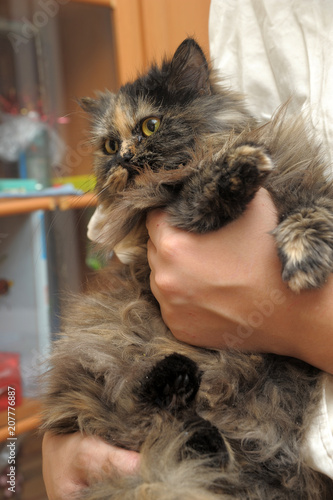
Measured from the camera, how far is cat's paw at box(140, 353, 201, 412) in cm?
87

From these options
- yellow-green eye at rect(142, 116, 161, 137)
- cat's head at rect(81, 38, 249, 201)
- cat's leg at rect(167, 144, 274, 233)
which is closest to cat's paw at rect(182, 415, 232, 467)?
cat's leg at rect(167, 144, 274, 233)

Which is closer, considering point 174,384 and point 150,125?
point 174,384

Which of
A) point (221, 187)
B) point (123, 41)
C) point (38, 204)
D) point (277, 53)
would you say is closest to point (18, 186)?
point (38, 204)

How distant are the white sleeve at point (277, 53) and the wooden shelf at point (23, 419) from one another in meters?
1.67

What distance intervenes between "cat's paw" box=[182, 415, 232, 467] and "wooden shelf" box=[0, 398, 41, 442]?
1.38m

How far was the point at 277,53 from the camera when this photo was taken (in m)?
1.26

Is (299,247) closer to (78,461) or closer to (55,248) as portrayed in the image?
(78,461)

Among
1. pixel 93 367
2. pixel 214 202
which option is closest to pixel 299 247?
pixel 214 202

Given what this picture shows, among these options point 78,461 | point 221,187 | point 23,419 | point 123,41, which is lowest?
point 23,419

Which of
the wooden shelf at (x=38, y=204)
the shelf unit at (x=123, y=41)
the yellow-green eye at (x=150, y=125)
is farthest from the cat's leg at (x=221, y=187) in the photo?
the shelf unit at (x=123, y=41)

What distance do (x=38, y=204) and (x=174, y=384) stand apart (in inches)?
59.5

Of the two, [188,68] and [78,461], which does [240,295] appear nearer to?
[78,461]

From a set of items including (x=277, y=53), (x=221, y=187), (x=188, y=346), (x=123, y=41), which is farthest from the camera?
(x=123, y=41)

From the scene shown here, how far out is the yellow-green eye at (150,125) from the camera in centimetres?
114
